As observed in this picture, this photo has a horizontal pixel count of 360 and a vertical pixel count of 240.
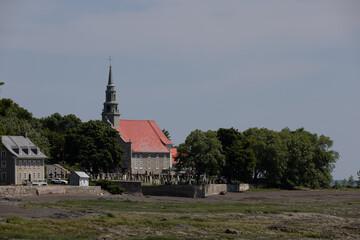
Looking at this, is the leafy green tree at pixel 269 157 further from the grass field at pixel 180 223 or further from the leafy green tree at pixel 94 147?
the grass field at pixel 180 223

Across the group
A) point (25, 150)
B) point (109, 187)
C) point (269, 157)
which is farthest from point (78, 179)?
point (269, 157)

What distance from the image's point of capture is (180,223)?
5844cm

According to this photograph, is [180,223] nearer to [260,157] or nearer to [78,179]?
[78,179]

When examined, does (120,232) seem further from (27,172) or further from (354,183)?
(354,183)

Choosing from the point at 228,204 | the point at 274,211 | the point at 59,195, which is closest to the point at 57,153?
the point at 59,195

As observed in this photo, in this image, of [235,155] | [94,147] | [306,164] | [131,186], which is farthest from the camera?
[306,164]

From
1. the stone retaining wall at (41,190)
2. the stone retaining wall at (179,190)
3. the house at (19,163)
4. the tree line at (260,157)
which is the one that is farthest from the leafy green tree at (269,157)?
the house at (19,163)

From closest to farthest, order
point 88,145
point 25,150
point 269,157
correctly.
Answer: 1. point 25,150
2. point 88,145
3. point 269,157

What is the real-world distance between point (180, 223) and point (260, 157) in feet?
216

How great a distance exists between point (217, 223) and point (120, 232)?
1064cm

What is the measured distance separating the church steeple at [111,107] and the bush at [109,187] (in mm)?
32768

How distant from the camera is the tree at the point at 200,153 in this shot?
10431cm

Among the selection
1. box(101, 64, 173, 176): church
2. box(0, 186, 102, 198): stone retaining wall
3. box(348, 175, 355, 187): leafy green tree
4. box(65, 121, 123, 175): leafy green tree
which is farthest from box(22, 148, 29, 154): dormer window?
box(348, 175, 355, 187): leafy green tree

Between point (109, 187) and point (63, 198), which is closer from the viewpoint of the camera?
point (63, 198)
